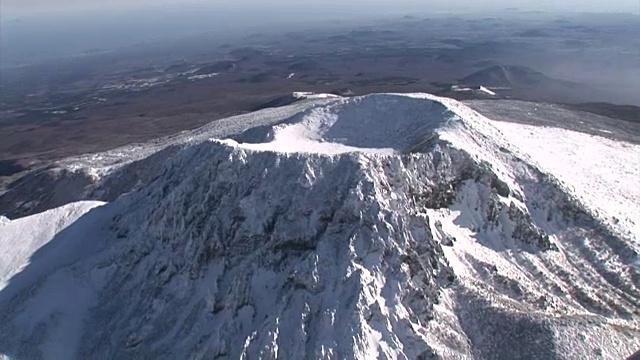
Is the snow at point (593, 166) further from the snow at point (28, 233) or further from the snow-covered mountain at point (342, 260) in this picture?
the snow at point (28, 233)

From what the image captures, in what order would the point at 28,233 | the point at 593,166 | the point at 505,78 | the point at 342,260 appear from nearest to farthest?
the point at 342,260
the point at 28,233
the point at 593,166
the point at 505,78

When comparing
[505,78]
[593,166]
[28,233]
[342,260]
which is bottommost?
[505,78]

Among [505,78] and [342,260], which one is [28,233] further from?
[505,78]

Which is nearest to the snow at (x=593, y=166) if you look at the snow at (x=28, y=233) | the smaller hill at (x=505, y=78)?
the snow at (x=28, y=233)

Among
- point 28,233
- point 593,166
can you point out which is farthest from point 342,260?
point 593,166

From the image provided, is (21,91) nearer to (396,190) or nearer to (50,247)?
(50,247)

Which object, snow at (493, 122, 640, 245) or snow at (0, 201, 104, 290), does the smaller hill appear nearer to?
snow at (493, 122, 640, 245)

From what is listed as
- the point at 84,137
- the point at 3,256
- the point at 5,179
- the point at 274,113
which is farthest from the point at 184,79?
the point at 3,256

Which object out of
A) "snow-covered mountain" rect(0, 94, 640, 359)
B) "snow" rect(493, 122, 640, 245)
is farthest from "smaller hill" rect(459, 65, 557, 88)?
"snow-covered mountain" rect(0, 94, 640, 359)
